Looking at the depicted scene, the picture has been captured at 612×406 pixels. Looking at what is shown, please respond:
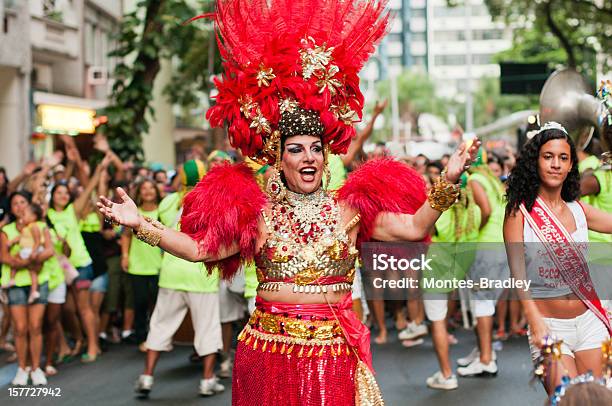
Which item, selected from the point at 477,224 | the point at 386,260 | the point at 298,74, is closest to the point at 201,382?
the point at 477,224

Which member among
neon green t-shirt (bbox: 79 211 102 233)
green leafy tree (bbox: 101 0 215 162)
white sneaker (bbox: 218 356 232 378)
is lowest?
white sneaker (bbox: 218 356 232 378)

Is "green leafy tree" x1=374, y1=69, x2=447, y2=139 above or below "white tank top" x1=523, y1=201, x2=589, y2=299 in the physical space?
above

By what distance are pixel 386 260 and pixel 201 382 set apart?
12.4 ft

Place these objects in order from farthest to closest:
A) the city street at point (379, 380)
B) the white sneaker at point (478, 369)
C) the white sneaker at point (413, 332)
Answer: the white sneaker at point (413, 332) < the white sneaker at point (478, 369) < the city street at point (379, 380)

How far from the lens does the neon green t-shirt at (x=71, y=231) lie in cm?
941

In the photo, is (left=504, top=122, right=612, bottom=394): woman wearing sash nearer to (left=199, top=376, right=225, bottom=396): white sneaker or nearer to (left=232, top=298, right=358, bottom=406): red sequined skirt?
(left=232, top=298, right=358, bottom=406): red sequined skirt

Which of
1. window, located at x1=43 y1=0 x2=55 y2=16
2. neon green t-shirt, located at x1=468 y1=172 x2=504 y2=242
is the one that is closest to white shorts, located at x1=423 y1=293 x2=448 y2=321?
neon green t-shirt, located at x1=468 y1=172 x2=504 y2=242

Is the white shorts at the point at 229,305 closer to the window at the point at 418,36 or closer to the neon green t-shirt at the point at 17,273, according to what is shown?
the neon green t-shirt at the point at 17,273

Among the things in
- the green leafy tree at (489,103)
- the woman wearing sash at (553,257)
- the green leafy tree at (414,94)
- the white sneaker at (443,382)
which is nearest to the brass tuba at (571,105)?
the woman wearing sash at (553,257)

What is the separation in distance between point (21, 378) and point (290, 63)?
208 inches

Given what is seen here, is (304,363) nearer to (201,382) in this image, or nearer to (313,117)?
(313,117)

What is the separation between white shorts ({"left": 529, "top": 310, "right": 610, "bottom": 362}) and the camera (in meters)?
4.73

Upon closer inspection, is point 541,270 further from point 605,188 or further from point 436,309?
point 436,309

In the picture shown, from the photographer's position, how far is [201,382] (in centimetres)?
797
